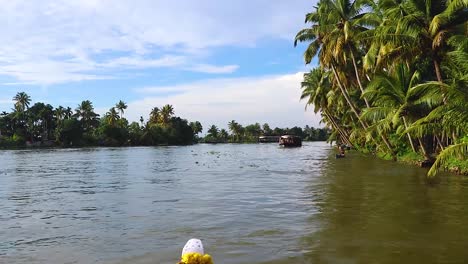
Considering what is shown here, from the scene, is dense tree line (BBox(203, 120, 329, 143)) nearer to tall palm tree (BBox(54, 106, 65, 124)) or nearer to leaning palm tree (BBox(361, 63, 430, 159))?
tall palm tree (BBox(54, 106, 65, 124))

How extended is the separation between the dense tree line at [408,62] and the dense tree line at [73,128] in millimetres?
83299

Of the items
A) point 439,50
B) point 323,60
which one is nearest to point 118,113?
point 323,60

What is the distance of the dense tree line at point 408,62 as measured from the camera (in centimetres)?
1634

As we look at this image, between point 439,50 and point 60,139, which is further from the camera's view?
point 60,139

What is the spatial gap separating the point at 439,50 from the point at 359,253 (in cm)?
1825

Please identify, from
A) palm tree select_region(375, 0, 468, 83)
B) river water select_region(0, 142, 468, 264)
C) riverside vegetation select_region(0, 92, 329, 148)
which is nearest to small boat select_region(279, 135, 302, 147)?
riverside vegetation select_region(0, 92, 329, 148)

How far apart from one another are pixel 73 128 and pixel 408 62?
96.1 m

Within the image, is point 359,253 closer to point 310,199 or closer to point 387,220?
point 387,220

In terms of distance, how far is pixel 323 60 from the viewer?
39406mm

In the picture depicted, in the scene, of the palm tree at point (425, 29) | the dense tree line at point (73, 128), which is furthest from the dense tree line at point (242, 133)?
the palm tree at point (425, 29)

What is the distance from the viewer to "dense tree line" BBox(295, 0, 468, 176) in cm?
1634

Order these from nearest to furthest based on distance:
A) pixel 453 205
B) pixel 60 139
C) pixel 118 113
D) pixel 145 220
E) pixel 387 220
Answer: pixel 387 220, pixel 145 220, pixel 453 205, pixel 60 139, pixel 118 113

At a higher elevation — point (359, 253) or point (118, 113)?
point (118, 113)

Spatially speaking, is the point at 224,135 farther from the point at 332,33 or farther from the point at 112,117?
the point at 332,33
